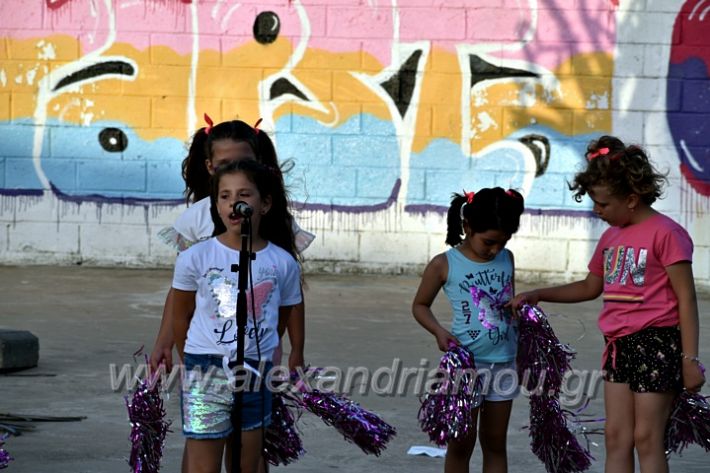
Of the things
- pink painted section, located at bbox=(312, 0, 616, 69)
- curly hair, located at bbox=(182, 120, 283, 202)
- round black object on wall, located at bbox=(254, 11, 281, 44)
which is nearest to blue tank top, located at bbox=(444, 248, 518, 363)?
curly hair, located at bbox=(182, 120, 283, 202)

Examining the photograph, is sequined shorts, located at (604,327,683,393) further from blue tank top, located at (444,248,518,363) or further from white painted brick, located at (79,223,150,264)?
white painted brick, located at (79,223,150,264)

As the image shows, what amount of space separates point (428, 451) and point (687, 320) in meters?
1.60

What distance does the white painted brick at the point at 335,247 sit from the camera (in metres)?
11.5

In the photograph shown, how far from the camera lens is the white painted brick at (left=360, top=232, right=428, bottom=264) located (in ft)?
37.6

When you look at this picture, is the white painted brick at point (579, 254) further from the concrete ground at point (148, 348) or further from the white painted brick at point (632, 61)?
the white painted brick at point (632, 61)

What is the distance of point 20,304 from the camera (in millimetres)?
9984

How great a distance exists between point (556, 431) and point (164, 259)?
6723 mm

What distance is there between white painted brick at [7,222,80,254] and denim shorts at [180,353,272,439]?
7.37 metres

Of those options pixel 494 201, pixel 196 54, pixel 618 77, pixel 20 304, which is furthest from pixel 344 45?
pixel 494 201

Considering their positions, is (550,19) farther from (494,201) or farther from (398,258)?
(494,201)

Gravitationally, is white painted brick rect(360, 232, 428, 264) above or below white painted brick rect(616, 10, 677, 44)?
below

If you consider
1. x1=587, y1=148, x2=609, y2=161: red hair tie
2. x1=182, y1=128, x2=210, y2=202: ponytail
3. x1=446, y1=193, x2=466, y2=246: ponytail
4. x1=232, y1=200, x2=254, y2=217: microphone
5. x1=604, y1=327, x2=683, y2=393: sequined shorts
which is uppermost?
x1=587, y1=148, x2=609, y2=161: red hair tie

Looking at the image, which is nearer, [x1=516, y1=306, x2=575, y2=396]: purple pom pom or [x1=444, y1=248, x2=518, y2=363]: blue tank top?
[x1=444, y1=248, x2=518, y2=363]: blue tank top

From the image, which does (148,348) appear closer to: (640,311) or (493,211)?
(493,211)
